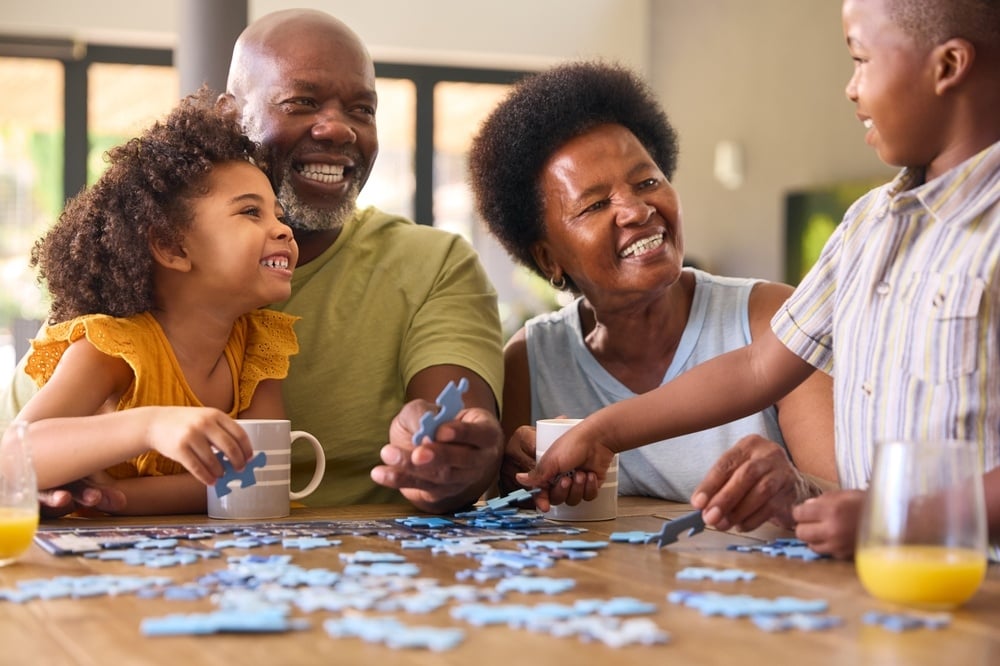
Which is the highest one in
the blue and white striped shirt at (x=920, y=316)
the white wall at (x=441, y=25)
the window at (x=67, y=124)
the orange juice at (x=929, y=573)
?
the white wall at (x=441, y=25)

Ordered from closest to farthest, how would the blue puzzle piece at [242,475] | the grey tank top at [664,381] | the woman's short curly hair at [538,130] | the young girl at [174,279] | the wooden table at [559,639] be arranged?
the wooden table at [559,639]
the blue puzzle piece at [242,475]
the young girl at [174,279]
the grey tank top at [664,381]
the woman's short curly hair at [538,130]

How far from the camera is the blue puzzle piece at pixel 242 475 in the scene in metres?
1.81

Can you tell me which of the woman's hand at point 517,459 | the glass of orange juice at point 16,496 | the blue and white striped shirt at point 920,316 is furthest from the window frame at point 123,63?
the blue and white striped shirt at point 920,316

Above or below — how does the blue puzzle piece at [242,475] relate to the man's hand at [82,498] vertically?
above

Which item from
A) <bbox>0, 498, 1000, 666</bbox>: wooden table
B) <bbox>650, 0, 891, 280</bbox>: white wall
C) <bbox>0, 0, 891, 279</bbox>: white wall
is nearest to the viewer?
<bbox>0, 498, 1000, 666</bbox>: wooden table

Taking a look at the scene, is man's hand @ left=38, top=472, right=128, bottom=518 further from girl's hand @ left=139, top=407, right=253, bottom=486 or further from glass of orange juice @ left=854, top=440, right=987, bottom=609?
glass of orange juice @ left=854, top=440, right=987, bottom=609

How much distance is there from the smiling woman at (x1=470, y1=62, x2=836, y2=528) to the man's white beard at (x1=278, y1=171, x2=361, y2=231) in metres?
0.39

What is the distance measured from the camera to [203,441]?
1.71 m

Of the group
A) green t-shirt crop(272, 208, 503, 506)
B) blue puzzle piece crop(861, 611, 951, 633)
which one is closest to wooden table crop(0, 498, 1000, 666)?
blue puzzle piece crop(861, 611, 951, 633)

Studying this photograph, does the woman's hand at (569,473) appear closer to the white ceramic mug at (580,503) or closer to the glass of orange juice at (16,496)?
the white ceramic mug at (580,503)

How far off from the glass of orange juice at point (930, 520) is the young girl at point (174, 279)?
49.4 inches

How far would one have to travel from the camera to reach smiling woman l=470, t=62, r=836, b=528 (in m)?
2.50

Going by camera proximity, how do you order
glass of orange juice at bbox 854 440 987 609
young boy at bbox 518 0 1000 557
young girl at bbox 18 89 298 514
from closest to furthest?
glass of orange juice at bbox 854 440 987 609
young boy at bbox 518 0 1000 557
young girl at bbox 18 89 298 514

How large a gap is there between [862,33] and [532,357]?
1214 mm
